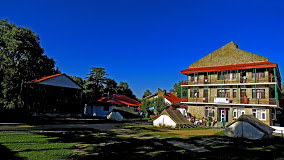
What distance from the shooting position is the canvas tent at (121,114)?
110ft

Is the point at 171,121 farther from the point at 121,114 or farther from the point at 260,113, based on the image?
the point at 260,113

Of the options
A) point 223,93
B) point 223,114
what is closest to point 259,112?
point 223,114

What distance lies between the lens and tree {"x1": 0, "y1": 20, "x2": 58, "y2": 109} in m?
28.7

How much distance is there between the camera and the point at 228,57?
34.5m

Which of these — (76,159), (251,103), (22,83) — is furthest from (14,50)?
(251,103)

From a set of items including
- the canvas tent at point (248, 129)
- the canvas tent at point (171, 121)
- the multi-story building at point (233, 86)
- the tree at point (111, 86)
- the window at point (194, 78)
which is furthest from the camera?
the tree at point (111, 86)

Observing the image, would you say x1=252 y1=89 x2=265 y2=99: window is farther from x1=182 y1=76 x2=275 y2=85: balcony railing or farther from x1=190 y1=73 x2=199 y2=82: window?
x1=190 y1=73 x2=199 y2=82: window

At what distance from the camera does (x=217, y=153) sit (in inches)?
448

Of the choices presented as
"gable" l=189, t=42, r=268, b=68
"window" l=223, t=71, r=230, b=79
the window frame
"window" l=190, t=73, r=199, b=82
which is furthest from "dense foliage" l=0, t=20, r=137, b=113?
the window frame

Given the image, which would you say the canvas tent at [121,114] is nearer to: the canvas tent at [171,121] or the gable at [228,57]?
the canvas tent at [171,121]

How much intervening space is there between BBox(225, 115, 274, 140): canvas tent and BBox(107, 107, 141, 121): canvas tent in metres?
19.5

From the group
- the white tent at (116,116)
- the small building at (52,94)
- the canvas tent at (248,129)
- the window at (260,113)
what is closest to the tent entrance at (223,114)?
the window at (260,113)

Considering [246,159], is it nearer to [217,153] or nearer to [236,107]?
[217,153]

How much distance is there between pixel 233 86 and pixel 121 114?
67.1 ft
